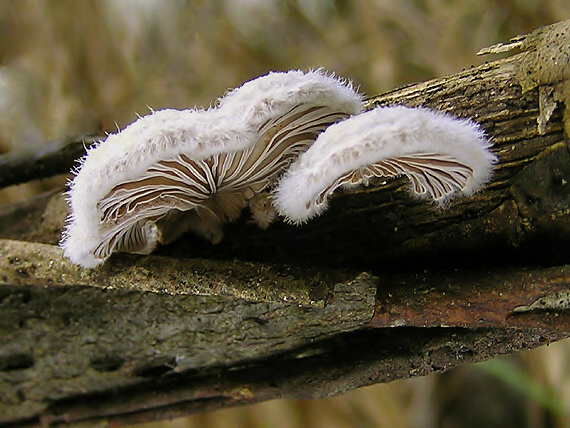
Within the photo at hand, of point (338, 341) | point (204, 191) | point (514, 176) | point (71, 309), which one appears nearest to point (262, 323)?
point (338, 341)

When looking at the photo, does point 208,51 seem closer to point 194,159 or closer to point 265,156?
point 265,156

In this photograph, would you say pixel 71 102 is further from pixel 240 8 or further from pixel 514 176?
pixel 514 176

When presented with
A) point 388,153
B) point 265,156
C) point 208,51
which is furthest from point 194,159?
point 208,51

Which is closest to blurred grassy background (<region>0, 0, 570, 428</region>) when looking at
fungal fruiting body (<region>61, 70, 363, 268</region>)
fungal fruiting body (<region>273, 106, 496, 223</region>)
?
fungal fruiting body (<region>61, 70, 363, 268</region>)

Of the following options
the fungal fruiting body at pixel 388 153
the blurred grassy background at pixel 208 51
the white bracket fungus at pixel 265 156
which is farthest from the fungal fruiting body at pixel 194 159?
the blurred grassy background at pixel 208 51

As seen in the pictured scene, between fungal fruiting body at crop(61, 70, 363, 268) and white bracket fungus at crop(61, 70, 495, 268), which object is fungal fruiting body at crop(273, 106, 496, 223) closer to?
white bracket fungus at crop(61, 70, 495, 268)

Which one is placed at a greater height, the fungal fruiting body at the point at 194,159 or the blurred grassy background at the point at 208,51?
the blurred grassy background at the point at 208,51

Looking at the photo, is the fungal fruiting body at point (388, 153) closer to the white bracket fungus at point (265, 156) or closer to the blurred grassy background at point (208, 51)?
the white bracket fungus at point (265, 156)
